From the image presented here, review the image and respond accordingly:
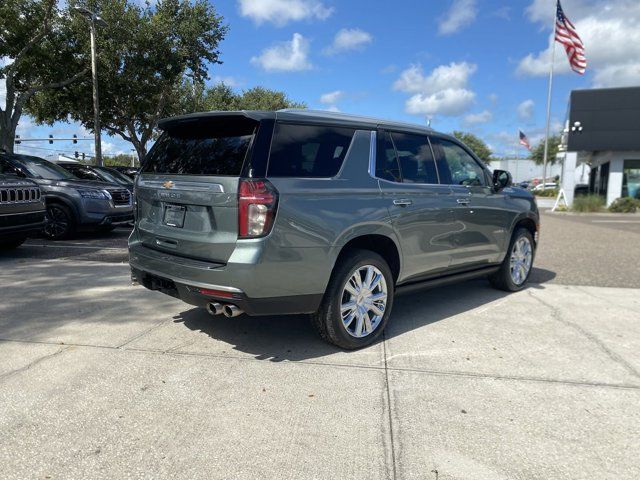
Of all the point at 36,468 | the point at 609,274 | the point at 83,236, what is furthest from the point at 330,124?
the point at 83,236

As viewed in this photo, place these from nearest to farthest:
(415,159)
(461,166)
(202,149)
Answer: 1. (202,149)
2. (415,159)
3. (461,166)

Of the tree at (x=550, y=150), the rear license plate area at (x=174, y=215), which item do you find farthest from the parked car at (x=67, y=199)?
the tree at (x=550, y=150)

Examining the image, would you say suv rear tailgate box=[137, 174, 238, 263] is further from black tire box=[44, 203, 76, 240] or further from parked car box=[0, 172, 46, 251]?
black tire box=[44, 203, 76, 240]

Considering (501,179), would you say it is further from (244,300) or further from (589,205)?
(589,205)

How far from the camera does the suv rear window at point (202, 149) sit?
3625mm

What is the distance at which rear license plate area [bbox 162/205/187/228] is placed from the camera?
12.6ft

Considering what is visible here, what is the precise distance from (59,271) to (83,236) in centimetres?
411

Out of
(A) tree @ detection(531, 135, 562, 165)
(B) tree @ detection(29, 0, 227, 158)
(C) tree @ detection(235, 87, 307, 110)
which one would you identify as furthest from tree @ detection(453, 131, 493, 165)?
(B) tree @ detection(29, 0, 227, 158)

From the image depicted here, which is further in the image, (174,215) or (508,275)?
(508,275)

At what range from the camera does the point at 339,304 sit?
154 inches

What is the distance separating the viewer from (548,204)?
28844 millimetres

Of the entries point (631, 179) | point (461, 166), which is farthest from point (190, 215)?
point (631, 179)

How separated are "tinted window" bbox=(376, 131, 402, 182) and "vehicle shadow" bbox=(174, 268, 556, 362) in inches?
57.8

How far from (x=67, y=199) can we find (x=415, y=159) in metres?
7.43
